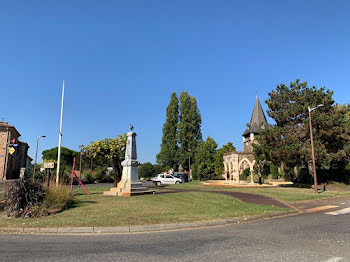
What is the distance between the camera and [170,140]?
184 ft

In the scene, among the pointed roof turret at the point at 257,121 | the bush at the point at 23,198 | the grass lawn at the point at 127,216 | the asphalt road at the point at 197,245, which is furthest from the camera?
the pointed roof turret at the point at 257,121

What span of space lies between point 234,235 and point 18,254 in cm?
500

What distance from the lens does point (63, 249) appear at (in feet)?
17.6

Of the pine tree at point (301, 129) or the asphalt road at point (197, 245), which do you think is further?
the pine tree at point (301, 129)

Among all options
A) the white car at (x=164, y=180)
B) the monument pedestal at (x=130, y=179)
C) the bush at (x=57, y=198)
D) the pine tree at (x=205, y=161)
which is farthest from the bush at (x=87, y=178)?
the bush at (x=57, y=198)

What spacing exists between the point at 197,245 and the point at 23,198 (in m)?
7.54

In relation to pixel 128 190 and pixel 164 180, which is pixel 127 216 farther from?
pixel 164 180

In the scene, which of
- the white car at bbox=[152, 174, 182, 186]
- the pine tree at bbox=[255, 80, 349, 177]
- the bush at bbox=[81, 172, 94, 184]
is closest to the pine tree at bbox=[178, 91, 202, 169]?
the white car at bbox=[152, 174, 182, 186]

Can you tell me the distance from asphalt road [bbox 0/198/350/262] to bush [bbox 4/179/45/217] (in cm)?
246

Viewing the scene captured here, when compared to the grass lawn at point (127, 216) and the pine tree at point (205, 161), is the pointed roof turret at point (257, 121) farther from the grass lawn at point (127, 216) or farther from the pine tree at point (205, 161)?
the grass lawn at point (127, 216)

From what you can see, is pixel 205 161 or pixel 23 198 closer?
pixel 23 198

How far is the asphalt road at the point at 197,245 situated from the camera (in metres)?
4.76

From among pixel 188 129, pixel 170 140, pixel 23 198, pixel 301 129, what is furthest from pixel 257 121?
pixel 23 198

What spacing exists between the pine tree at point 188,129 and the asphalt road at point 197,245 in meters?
47.1
